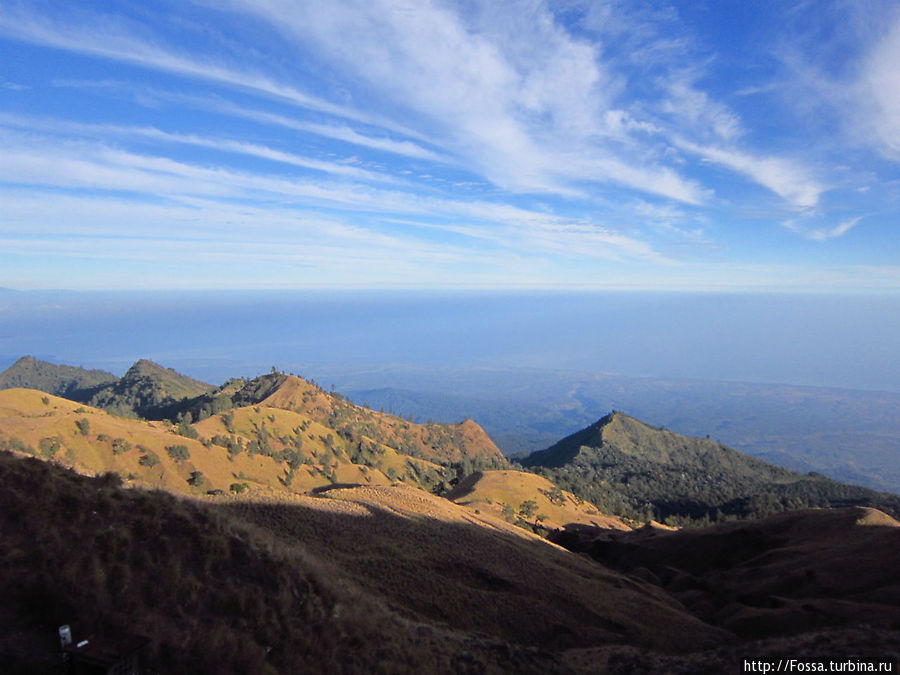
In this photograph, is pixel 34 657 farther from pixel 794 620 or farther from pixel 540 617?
pixel 794 620

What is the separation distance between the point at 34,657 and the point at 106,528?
3.61 m

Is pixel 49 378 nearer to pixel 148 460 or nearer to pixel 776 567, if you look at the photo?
pixel 148 460

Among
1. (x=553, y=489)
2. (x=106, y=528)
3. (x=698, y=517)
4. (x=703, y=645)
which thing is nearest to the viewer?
(x=106, y=528)

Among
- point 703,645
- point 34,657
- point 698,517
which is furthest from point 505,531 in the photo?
point 698,517

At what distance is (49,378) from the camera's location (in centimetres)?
15038

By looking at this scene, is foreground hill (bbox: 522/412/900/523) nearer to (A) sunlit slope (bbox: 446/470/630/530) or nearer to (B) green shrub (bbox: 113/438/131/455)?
(A) sunlit slope (bbox: 446/470/630/530)

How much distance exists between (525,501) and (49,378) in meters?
174

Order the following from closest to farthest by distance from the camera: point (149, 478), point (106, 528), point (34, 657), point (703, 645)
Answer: point (34, 657) → point (106, 528) → point (703, 645) → point (149, 478)

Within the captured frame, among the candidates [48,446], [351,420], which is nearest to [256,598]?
[48,446]

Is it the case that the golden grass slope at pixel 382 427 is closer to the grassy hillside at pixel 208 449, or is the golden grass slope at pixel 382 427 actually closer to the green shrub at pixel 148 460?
the grassy hillside at pixel 208 449

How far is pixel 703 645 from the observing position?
56.0ft

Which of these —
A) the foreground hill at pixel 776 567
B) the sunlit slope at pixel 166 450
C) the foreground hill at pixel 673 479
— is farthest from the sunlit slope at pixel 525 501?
the sunlit slope at pixel 166 450

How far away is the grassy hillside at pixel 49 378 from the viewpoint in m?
139

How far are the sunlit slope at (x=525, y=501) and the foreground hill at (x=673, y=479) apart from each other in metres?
9.85
